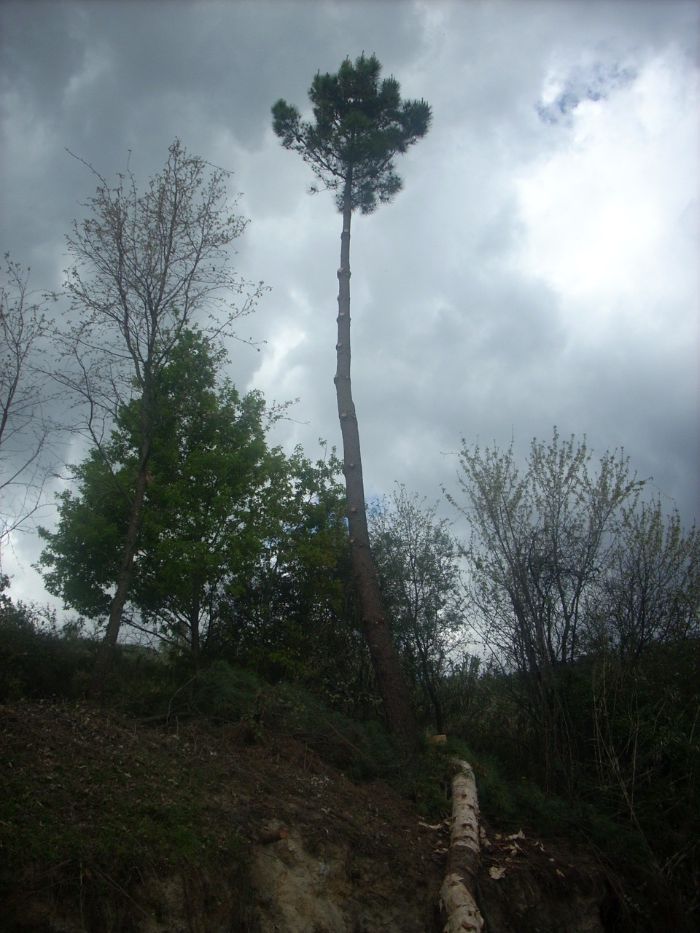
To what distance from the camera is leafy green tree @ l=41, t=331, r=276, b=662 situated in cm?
1205

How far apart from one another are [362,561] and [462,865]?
501 centimetres

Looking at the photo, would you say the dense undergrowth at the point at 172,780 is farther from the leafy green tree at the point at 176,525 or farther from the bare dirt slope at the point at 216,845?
the leafy green tree at the point at 176,525

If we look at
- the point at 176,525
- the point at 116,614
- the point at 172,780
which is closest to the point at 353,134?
the point at 176,525

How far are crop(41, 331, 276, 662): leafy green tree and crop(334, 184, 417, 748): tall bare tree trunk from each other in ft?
8.18

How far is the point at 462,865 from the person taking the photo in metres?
6.27

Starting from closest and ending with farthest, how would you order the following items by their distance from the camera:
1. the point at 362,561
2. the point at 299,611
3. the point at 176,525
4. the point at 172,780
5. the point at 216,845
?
the point at 216,845 < the point at 172,780 < the point at 362,561 < the point at 176,525 < the point at 299,611

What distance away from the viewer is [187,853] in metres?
4.95

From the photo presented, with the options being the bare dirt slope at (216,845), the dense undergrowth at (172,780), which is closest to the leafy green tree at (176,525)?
the dense undergrowth at (172,780)

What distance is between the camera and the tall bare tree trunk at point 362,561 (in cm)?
968

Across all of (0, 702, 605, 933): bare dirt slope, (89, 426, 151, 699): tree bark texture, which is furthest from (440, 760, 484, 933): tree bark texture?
(89, 426, 151, 699): tree bark texture

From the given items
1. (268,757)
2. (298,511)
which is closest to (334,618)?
(298,511)

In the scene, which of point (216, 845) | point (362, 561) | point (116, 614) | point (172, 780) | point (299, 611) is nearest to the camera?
point (216, 845)

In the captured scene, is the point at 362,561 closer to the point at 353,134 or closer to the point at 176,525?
the point at 176,525

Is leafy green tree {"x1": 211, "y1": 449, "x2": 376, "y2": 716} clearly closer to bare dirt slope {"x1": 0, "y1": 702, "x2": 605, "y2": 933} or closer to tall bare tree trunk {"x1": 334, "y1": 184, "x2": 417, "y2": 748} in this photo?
tall bare tree trunk {"x1": 334, "y1": 184, "x2": 417, "y2": 748}
